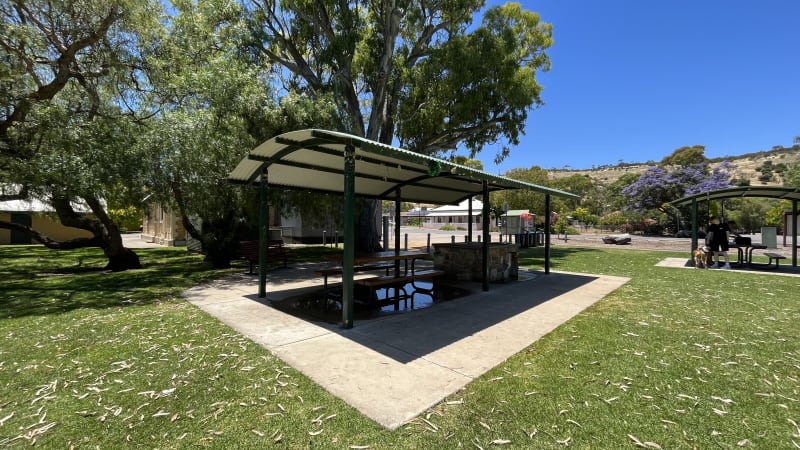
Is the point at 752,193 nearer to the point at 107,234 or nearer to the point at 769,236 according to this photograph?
the point at 769,236

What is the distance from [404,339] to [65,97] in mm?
13274

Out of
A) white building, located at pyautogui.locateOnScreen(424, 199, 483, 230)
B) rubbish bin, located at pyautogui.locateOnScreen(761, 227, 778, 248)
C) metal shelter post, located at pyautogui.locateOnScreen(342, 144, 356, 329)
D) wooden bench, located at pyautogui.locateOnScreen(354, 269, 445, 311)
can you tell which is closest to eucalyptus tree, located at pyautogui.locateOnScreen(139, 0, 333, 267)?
wooden bench, located at pyautogui.locateOnScreen(354, 269, 445, 311)

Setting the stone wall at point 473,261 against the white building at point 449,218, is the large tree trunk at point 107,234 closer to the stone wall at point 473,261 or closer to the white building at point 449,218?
the stone wall at point 473,261

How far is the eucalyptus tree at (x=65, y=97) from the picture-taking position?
8.65 meters

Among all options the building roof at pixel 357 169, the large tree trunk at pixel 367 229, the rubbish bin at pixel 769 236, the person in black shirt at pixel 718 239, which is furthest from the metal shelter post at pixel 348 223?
the rubbish bin at pixel 769 236

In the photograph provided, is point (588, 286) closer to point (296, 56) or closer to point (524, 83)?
point (524, 83)

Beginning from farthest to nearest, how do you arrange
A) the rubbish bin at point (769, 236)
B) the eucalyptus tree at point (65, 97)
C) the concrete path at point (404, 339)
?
the rubbish bin at point (769, 236) → the eucalyptus tree at point (65, 97) → the concrete path at point (404, 339)

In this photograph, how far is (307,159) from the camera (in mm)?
6387

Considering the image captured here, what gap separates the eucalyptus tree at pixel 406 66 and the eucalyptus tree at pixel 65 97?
4175 mm

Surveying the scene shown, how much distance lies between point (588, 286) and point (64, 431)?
8917mm

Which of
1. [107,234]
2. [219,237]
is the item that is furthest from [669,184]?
[107,234]

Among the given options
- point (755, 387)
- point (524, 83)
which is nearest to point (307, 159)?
point (755, 387)

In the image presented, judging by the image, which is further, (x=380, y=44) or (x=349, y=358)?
(x=380, y=44)

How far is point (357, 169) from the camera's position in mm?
7250
